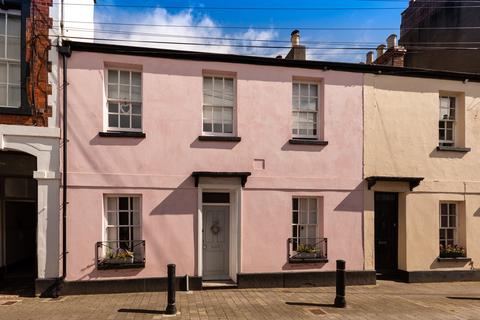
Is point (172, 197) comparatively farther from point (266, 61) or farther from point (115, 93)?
point (266, 61)

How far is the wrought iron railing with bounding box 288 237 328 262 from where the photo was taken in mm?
10805

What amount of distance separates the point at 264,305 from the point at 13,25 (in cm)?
916

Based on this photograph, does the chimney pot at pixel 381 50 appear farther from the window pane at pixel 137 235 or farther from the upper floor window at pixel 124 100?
the window pane at pixel 137 235

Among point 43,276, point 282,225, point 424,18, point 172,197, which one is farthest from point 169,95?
point 424,18

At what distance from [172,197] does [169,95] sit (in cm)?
270

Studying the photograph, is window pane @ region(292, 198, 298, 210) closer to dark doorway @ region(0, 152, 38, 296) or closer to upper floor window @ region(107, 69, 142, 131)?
upper floor window @ region(107, 69, 142, 131)

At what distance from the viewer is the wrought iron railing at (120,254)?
31.8 ft

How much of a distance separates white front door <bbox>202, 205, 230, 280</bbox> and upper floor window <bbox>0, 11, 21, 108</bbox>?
18.5 ft

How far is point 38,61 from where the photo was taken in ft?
31.6

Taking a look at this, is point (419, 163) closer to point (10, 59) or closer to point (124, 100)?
point (124, 100)

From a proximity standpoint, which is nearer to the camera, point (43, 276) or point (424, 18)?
point (43, 276)

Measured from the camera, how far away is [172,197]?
1019cm

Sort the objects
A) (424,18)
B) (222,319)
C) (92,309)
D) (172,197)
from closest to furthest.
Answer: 1. (222,319)
2. (92,309)
3. (172,197)
4. (424,18)

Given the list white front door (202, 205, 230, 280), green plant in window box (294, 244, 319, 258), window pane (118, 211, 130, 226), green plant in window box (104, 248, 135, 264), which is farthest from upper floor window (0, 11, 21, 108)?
green plant in window box (294, 244, 319, 258)
